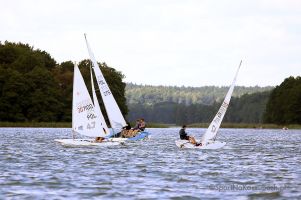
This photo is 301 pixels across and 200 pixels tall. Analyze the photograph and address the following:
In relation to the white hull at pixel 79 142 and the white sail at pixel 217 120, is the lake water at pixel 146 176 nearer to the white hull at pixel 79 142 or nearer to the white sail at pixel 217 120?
the white sail at pixel 217 120

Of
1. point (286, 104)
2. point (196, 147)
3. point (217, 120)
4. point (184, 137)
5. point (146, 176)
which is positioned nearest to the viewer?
point (146, 176)

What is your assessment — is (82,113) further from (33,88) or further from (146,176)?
(33,88)

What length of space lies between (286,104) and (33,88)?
5278 cm

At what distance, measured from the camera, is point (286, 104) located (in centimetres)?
14338

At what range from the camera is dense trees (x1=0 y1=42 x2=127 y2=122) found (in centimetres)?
11125

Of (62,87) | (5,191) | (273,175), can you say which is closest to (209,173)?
(273,175)

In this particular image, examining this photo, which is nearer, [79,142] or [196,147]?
[196,147]

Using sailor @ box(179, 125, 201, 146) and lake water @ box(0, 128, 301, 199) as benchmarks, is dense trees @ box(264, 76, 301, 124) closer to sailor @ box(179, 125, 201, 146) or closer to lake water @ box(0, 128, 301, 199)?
sailor @ box(179, 125, 201, 146)

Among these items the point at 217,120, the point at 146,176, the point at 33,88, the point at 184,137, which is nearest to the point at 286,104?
the point at 33,88

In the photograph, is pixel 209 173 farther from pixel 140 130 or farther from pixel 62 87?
pixel 62 87

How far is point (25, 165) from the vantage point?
3131cm

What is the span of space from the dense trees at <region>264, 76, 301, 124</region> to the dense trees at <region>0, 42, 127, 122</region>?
35.7 meters

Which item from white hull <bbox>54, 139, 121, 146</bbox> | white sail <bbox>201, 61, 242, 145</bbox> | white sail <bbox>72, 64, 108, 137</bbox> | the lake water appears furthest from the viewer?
white hull <bbox>54, 139, 121, 146</bbox>

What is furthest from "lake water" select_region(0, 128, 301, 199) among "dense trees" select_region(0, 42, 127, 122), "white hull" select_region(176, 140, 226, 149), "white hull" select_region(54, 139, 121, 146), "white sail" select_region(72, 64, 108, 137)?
"dense trees" select_region(0, 42, 127, 122)
